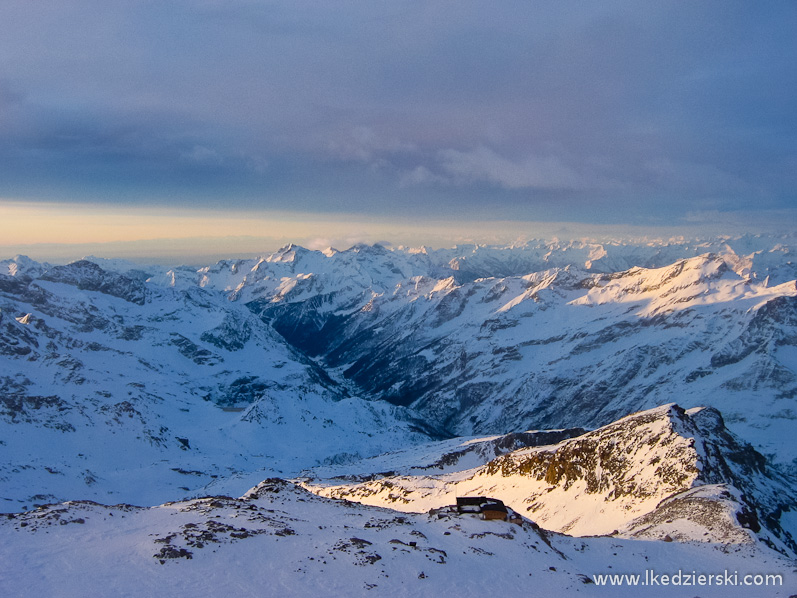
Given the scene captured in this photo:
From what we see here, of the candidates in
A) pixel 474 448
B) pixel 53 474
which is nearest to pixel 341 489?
pixel 474 448

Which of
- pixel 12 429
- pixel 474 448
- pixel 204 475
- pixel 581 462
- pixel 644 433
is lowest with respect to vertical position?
pixel 204 475

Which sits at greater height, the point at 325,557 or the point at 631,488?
the point at 325,557

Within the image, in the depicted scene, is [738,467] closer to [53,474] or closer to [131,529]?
[131,529]

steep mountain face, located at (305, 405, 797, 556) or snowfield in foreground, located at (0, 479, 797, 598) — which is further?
steep mountain face, located at (305, 405, 797, 556)

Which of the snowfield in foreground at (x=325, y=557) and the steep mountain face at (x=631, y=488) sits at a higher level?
the snowfield in foreground at (x=325, y=557)

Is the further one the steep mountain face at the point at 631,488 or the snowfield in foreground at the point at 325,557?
the steep mountain face at the point at 631,488

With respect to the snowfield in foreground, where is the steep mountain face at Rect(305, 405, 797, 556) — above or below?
below

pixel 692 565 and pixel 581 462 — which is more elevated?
pixel 692 565

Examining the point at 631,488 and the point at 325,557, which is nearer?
the point at 325,557
